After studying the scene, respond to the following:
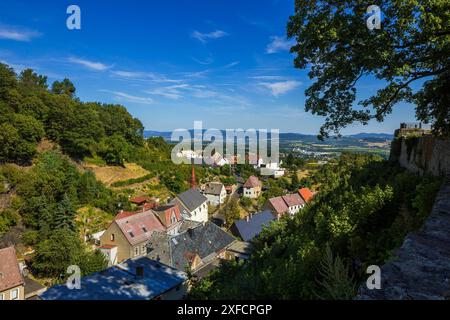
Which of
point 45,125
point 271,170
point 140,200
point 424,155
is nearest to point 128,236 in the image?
point 140,200

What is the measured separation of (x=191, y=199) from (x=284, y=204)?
16.2 m

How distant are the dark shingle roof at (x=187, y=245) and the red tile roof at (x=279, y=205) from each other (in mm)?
19160

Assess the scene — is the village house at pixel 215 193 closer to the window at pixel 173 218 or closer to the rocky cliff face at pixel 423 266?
the window at pixel 173 218

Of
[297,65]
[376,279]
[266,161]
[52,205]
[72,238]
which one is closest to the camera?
[376,279]

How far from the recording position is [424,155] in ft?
34.2

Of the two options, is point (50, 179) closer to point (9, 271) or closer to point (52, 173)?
point (52, 173)

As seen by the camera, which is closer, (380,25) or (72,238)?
(380,25)

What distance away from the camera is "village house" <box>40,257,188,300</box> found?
48.2 ft

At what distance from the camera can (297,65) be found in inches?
345

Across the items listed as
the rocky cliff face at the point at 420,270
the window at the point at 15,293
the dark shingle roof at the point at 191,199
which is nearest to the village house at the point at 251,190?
the dark shingle roof at the point at 191,199

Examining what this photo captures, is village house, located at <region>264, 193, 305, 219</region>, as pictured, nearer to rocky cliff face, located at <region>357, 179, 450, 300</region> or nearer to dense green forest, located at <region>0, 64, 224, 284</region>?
dense green forest, located at <region>0, 64, 224, 284</region>
